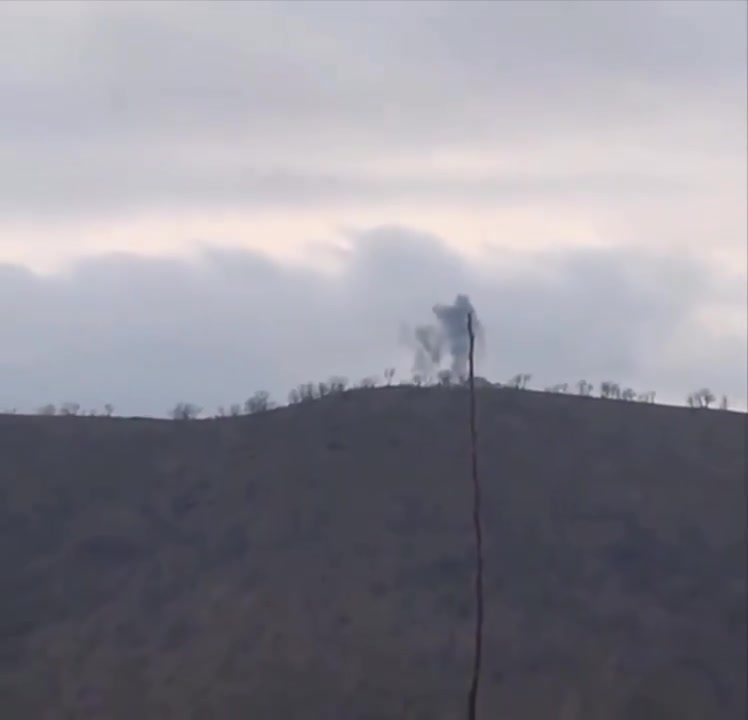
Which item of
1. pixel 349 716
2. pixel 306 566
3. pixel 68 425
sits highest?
pixel 68 425

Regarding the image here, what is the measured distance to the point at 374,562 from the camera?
4750 cm

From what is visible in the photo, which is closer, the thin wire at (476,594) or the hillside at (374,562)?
the thin wire at (476,594)

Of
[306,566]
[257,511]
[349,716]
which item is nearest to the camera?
[349,716]

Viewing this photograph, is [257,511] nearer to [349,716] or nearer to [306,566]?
Answer: [306,566]

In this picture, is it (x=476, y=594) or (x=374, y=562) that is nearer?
(x=476, y=594)

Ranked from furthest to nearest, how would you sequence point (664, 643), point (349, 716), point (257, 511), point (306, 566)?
point (257, 511) → point (306, 566) → point (664, 643) → point (349, 716)

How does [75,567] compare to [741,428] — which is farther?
[741,428]

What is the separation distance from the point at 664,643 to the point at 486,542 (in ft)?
17.9

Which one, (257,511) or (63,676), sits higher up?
(257,511)

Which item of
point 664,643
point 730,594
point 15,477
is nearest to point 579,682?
point 664,643

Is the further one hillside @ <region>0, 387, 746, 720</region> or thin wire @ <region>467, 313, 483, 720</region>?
hillside @ <region>0, 387, 746, 720</region>

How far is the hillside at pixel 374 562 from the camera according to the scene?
139ft

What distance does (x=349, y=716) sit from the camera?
41.0 metres

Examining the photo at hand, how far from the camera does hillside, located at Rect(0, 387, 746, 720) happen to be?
1672 inches
